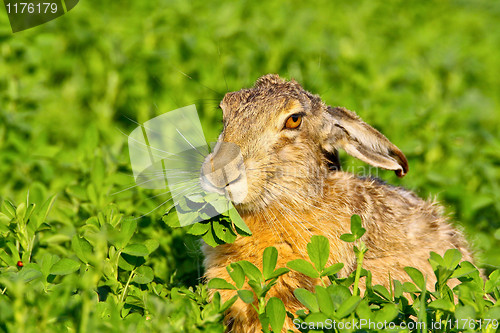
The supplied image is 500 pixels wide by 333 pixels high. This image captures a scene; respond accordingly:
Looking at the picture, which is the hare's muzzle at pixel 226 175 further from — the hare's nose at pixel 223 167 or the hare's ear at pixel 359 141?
the hare's ear at pixel 359 141

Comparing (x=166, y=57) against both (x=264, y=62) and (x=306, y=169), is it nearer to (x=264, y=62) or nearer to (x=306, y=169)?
(x=264, y=62)

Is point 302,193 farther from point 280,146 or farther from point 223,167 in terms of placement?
point 223,167

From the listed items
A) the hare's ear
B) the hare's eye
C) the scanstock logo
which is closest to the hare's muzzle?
the hare's eye

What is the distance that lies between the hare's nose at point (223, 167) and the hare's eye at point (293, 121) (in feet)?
1.68

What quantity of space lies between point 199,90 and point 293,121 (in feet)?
9.80

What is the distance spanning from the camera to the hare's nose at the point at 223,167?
342 centimetres

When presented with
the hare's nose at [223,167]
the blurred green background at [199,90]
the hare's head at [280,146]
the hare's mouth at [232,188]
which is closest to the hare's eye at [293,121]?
the hare's head at [280,146]

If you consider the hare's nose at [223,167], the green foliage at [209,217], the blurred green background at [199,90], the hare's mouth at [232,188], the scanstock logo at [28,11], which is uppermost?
the hare's nose at [223,167]

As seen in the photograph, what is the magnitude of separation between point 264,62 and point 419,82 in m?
2.04

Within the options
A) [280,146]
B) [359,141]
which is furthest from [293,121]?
[359,141]

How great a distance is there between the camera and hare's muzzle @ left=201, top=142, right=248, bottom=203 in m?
3.42

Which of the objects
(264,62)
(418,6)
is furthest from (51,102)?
(418,6)

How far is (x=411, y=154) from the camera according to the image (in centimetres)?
591

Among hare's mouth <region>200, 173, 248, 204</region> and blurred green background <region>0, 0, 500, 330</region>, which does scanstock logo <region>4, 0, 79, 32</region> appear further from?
hare's mouth <region>200, 173, 248, 204</region>
